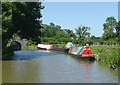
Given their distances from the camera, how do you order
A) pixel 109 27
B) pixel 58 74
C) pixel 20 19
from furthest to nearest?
pixel 109 27, pixel 20 19, pixel 58 74

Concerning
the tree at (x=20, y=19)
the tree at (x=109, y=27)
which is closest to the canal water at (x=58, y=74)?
the tree at (x=20, y=19)

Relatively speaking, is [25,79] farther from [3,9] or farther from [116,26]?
[116,26]

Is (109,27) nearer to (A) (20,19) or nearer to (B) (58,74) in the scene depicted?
(A) (20,19)

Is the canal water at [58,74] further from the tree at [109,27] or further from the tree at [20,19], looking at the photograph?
the tree at [109,27]

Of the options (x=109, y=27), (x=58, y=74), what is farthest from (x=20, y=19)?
(x=109, y=27)

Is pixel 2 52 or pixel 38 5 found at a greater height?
pixel 38 5

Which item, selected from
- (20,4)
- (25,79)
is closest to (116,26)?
(20,4)

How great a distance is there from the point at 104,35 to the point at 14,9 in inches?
2815

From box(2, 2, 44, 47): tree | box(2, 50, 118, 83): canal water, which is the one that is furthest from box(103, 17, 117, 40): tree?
box(2, 50, 118, 83): canal water

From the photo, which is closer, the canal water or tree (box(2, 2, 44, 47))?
the canal water

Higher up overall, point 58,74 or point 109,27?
point 109,27

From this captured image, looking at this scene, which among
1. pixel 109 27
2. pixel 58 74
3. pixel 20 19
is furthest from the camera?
pixel 109 27

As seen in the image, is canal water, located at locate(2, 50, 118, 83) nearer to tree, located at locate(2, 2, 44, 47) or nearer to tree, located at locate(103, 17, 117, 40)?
tree, located at locate(2, 2, 44, 47)

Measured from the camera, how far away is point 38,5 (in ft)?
123
